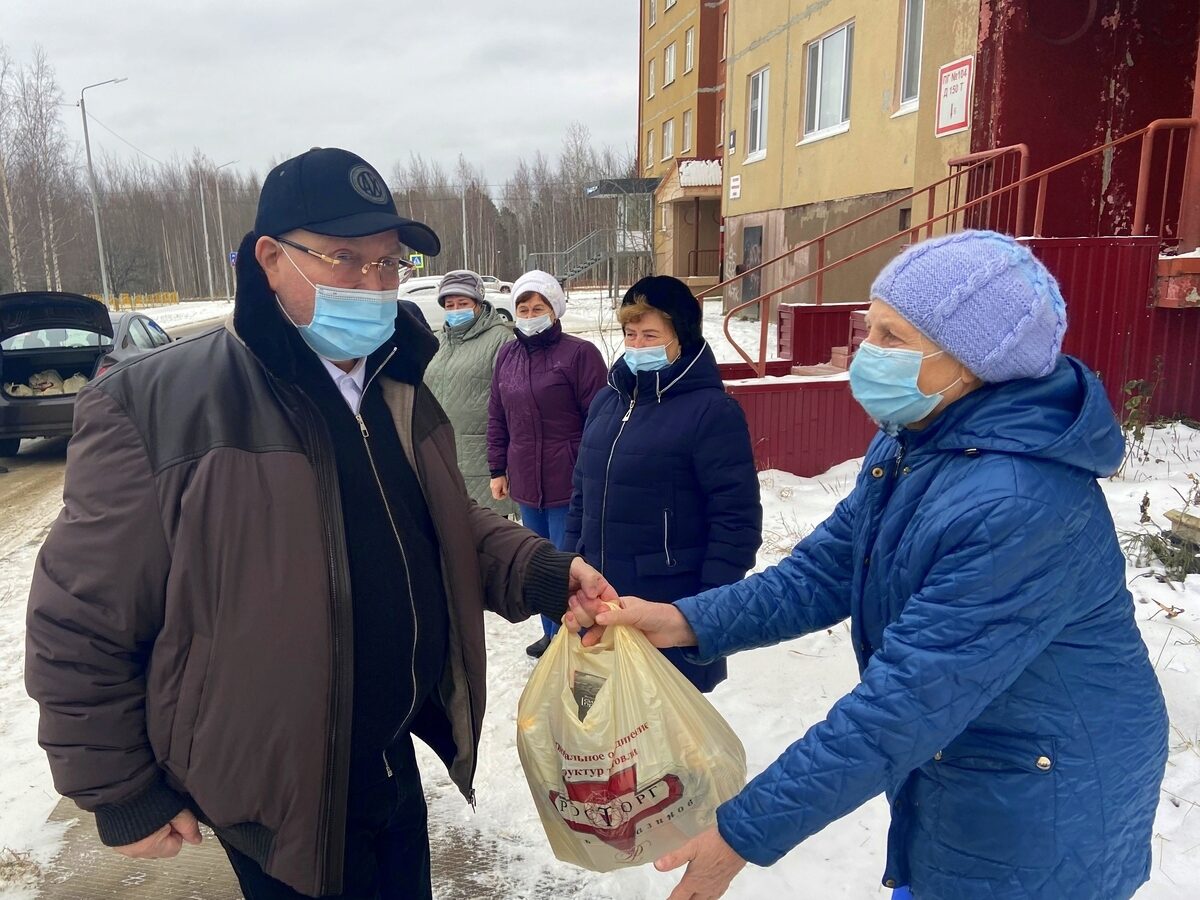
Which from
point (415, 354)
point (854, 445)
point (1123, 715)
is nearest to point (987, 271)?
point (1123, 715)

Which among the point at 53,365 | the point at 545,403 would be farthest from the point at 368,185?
the point at 53,365

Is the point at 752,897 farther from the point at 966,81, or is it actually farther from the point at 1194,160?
the point at 966,81

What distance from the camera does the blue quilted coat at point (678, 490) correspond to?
2977mm

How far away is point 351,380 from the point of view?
1910 millimetres

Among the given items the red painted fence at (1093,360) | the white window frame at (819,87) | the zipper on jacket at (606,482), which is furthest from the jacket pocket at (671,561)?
the white window frame at (819,87)

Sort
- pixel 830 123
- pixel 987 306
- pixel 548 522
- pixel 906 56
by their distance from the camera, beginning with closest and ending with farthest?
pixel 987 306
pixel 548 522
pixel 906 56
pixel 830 123

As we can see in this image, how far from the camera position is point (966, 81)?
313 inches

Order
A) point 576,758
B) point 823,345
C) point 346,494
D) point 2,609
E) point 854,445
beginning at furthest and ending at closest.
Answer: point 823,345 < point 854,445 < point 2,609 < point 576,758 < point 346,494

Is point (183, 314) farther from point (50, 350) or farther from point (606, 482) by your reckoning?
point (606, 482)

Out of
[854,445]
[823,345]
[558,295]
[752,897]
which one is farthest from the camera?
[823,345]

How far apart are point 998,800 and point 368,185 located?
1.75m

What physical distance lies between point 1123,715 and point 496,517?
1487 mm

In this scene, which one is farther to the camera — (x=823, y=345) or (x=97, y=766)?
(x=823, y=345)

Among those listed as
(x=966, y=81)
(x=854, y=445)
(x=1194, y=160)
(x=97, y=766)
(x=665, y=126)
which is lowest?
(x=854, y=445)
